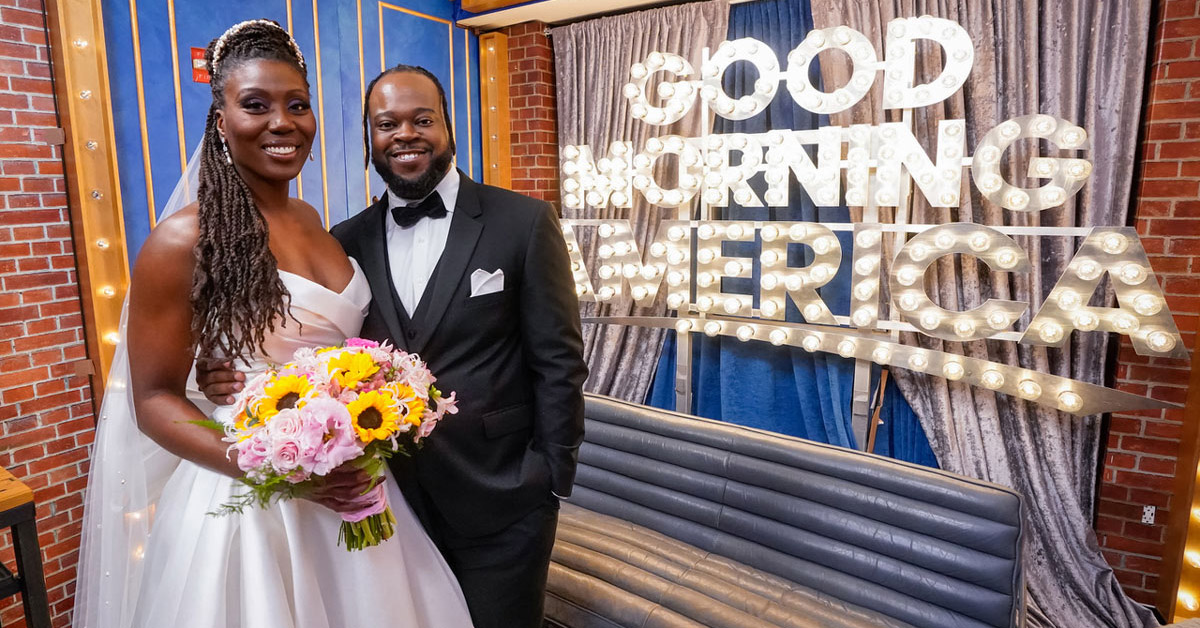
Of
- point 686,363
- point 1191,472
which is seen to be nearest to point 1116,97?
point 1191,472

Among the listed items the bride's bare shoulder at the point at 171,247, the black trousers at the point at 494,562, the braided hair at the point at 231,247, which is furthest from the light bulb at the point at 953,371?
the bride's bare shoulder at the point at 171,247

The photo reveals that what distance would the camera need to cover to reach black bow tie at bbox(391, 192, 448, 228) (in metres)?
1.79

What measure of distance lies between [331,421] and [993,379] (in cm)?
274

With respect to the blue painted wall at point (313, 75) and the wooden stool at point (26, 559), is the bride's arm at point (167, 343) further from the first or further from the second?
the blue painted wall at point (313, 75)

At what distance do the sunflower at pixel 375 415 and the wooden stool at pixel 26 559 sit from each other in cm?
127

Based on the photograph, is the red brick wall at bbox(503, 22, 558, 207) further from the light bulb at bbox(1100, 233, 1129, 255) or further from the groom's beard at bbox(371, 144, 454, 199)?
the light bulb at bbox(1100, 233, 1129, 255)

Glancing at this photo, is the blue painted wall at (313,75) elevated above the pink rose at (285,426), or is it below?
above

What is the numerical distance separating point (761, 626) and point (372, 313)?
153 centimetres

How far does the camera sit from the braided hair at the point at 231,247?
1408mm

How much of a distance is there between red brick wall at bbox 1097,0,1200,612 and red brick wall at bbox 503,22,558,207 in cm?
327

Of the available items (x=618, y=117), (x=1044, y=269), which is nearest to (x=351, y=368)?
(x=1044, y=269)

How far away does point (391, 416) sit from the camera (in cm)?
130

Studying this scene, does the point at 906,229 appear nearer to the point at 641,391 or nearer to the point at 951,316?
the point at 951,316

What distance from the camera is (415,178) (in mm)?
1764
